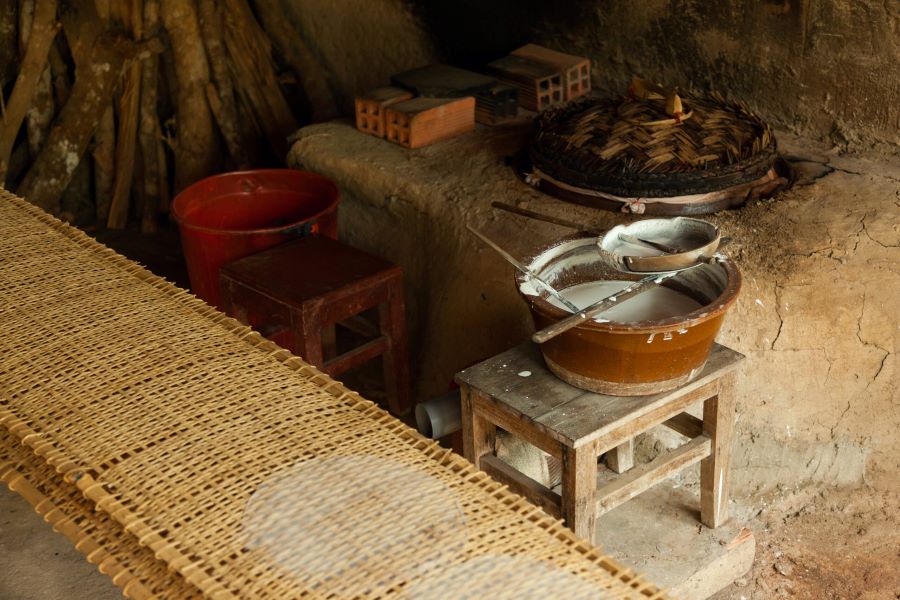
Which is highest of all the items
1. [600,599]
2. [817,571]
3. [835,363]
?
[600,599]

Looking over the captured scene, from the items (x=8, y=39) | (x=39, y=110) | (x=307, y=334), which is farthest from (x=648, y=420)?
(x=8, y=39)

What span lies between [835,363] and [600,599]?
199 cm

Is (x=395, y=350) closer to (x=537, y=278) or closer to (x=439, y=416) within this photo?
(x=439, y=416)

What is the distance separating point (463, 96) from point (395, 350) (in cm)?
120

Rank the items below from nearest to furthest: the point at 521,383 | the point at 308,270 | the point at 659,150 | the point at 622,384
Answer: the point at 622,384, the point at 521,383, the point at 659,150, the point at 308,270

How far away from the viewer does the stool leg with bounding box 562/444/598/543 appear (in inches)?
109

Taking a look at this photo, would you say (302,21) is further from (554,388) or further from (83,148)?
(554,388)

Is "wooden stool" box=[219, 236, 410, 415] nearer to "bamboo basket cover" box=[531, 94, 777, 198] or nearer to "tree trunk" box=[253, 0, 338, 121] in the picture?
"bamboo basket cover" box=[531, 94, 777, 198]

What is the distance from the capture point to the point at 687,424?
3279mm

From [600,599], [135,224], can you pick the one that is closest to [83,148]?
[135,224]

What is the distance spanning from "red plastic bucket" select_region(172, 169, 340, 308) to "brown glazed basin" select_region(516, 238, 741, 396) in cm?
149

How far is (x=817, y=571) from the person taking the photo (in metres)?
3.40

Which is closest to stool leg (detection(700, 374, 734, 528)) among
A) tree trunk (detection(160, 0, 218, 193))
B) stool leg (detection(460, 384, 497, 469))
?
stool leg (detection(460, 384, 497, 469))

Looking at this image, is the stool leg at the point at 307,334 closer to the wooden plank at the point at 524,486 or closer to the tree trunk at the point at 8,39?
the wooden plank at the point at 524,486
